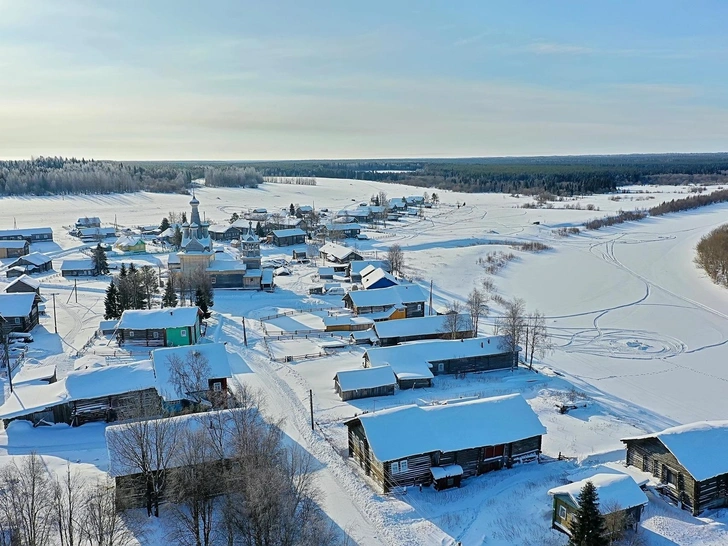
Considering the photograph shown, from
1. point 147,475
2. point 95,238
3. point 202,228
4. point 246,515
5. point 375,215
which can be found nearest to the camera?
point 246,515

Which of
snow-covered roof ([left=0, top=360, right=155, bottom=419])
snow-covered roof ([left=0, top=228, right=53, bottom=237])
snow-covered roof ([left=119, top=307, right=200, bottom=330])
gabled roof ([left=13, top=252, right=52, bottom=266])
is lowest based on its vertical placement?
snow-covered roof ([left=0, top=360, right=155, bottom=419])

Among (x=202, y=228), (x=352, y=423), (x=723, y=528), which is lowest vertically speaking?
(x=723, y=528)

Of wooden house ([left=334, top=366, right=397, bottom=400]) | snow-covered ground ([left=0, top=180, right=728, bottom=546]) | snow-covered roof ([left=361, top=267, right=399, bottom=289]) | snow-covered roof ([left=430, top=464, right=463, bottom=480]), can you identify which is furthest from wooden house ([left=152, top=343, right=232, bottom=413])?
snow-covered roof ([left=361, top=267, right=399, bottom=289])

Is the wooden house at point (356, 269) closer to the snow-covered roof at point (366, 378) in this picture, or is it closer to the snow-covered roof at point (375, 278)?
the snow-covered roof at point (375, 278)

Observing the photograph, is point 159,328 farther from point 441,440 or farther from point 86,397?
point 441,440

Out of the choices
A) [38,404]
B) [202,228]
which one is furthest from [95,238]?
[38,404]

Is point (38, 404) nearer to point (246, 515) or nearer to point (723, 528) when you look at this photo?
point (246, 515)

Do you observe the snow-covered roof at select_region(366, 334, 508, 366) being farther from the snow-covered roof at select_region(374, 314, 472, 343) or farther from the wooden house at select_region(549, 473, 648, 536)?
the wooden house at select_region(549, 473, 648, 536)
